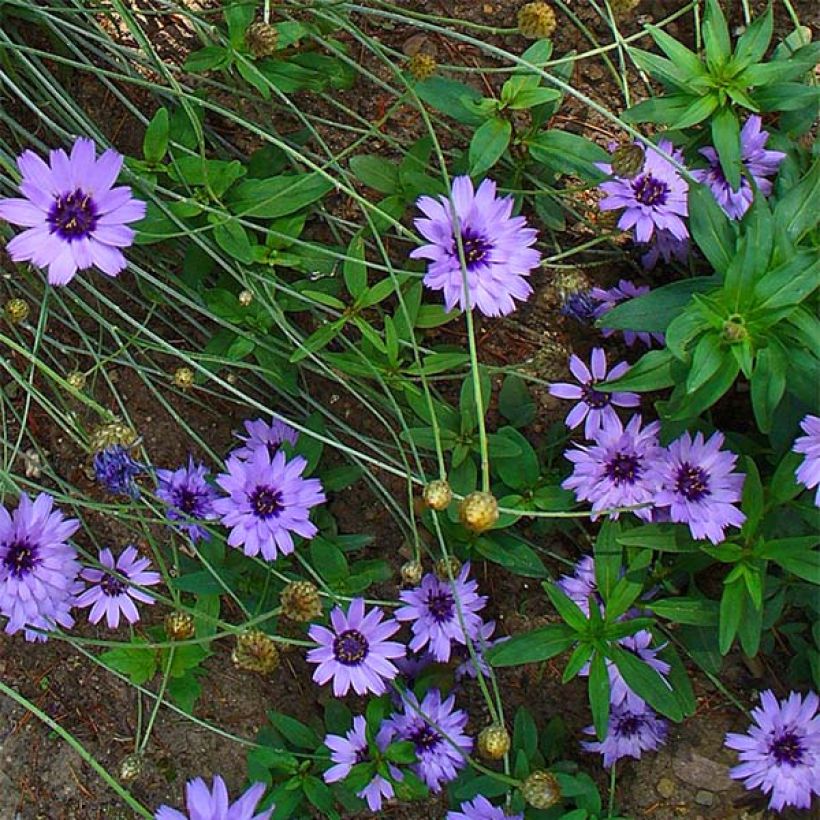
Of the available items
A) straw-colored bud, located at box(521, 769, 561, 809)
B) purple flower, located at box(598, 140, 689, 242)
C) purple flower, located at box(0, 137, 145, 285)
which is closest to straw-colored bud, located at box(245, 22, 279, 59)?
purple flower, located at box(0, 137, 145, 285)

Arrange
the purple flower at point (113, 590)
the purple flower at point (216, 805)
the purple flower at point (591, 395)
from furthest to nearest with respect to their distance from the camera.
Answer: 1. the purple flower at point (113, 590)
2. the purple flower at point (591, 395)
3. the purple flower at point (216, 805)

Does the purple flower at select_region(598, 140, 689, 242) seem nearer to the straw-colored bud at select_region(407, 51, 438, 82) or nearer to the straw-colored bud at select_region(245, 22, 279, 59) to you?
the straw-colored bud at select_region(407, 51, 438, 82)

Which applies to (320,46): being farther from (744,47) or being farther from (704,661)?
(704,661)

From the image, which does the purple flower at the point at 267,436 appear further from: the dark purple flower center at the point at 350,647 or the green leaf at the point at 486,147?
the green leaf at the point at 486,147

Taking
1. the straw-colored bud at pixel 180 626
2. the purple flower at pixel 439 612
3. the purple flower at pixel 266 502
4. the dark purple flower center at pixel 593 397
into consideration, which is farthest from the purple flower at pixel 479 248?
the straw-colored bud at pixel 180 626

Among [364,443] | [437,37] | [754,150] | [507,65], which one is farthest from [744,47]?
[364,443]

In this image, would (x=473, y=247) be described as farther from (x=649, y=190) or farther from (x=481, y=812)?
(x=481, y=812)

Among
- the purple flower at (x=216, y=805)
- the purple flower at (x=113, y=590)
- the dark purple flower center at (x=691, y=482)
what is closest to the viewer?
the purple flower at (x=216, y=805)

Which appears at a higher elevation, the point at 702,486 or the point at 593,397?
the point at 593,397

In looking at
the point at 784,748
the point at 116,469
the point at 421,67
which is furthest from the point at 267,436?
the point at 784,748
